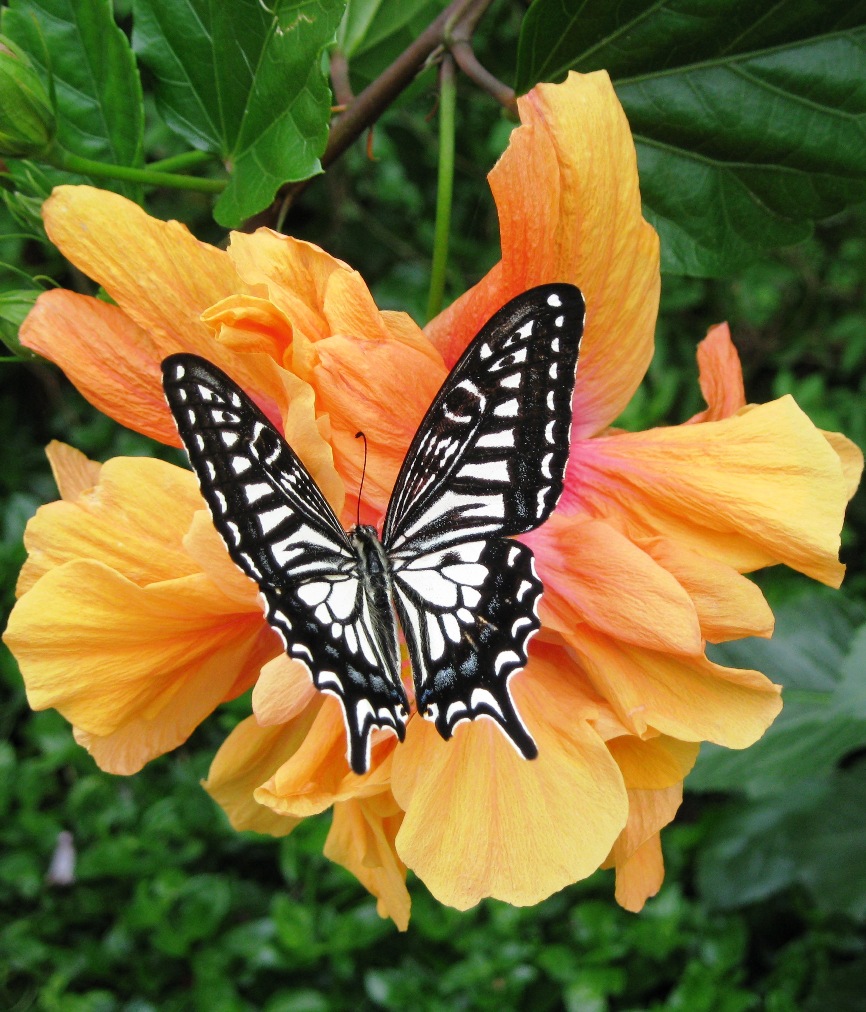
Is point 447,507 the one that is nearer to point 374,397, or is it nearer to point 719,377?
point 374,397

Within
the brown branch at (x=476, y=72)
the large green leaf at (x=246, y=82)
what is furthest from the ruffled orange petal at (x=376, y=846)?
the brown branch at (x=476, y=72)

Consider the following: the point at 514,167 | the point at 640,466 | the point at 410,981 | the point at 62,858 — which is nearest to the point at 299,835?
the point at 410,981

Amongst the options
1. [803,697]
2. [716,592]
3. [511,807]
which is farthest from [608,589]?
[803,697]

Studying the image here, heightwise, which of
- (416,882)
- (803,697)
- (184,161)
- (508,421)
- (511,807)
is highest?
(184,161)

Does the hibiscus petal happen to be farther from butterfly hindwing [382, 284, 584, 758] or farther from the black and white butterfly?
butterfly hindwing [382, 284, 584, 758]

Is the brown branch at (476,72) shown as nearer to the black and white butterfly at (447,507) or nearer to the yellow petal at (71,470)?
the black and white butterfly at (447,507)

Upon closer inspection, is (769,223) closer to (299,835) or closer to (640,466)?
(640,466)

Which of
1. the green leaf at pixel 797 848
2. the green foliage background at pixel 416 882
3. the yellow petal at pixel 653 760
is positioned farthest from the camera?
the green leaf at pixel 797 848
